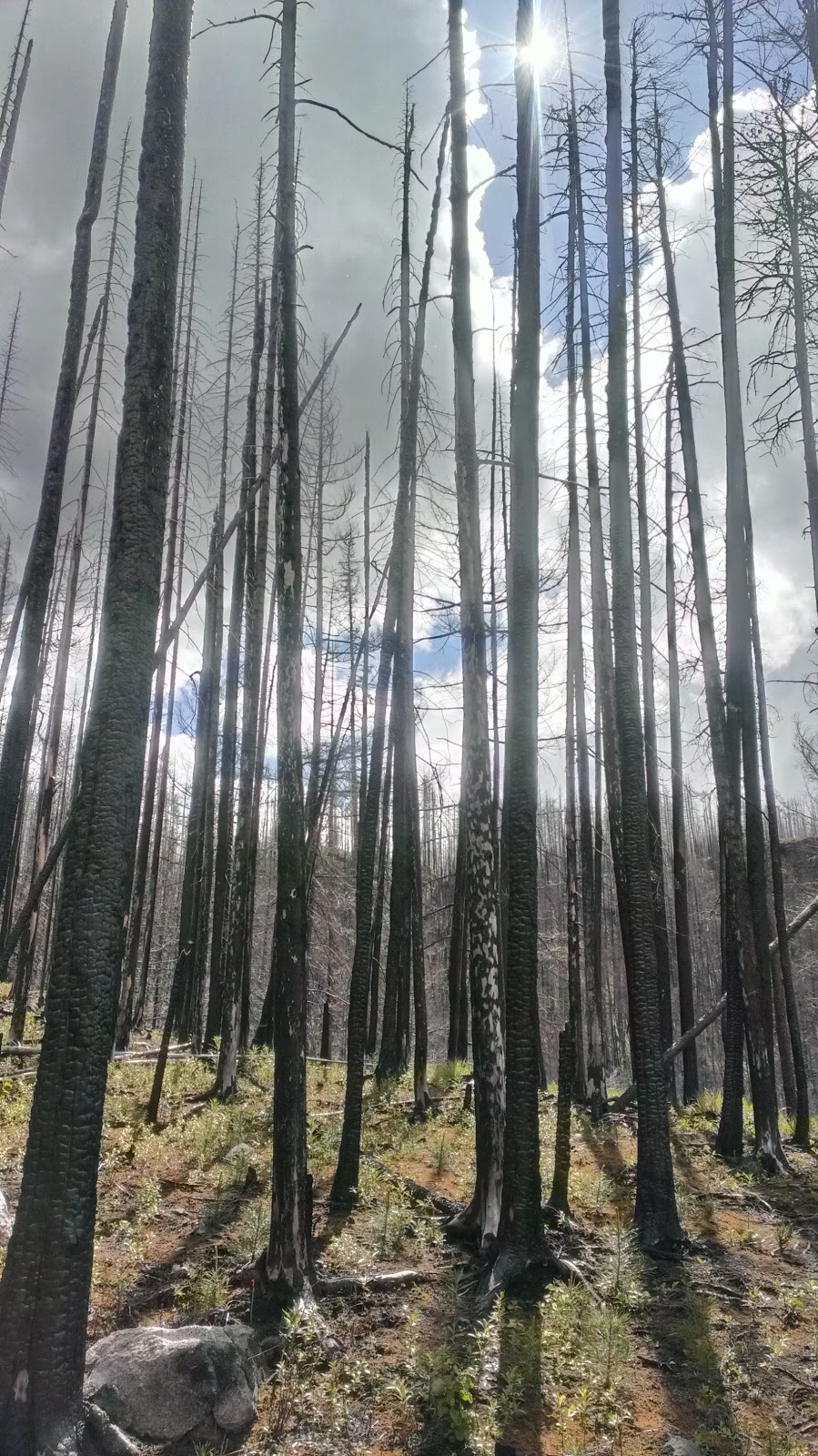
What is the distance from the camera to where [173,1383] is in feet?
13.8

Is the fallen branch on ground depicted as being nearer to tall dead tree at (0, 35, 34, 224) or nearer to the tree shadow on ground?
the tree shadow on ground

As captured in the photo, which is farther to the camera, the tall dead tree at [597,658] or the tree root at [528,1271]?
the tall dead tree at [597,658]

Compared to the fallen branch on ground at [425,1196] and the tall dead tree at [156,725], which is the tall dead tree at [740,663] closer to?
the fallen branch on ground at [425,1196]

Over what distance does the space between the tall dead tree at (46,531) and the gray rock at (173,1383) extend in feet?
15.7

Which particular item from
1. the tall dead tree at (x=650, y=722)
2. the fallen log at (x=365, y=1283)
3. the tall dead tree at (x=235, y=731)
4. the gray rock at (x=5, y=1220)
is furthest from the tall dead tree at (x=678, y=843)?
the gray rock at (x=5, y=1220)

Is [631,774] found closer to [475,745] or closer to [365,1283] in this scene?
[475,745]

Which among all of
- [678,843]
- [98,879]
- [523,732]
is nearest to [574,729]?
[678,843]

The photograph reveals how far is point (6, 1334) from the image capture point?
346cm

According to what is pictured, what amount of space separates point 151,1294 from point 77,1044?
2.95 m

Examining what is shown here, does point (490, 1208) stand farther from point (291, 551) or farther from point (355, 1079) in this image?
point (291, 551)

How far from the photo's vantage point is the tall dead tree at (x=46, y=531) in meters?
8.08

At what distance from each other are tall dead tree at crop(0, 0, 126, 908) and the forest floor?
3513 mm

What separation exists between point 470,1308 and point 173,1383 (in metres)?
2.27

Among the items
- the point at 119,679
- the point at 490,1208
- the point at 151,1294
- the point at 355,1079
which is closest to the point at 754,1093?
the point at 490,1208
